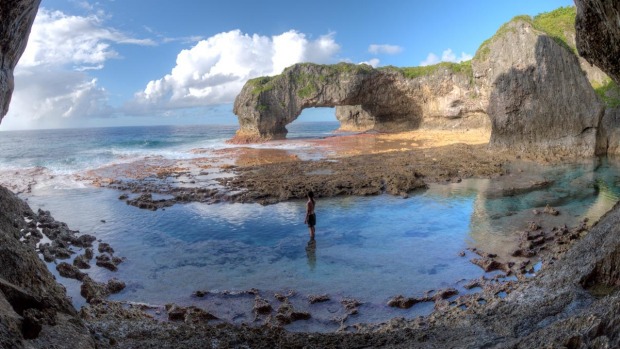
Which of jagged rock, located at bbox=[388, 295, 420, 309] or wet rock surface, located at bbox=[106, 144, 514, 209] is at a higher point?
wet rock surface, located at bbox=[106, 144, 514, 209]

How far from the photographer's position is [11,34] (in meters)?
7.84

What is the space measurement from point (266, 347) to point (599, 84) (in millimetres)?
35096

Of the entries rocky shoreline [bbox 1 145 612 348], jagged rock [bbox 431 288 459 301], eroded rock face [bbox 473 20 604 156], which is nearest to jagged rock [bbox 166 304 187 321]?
rocky shoreline [bbox 1 145 612 348]

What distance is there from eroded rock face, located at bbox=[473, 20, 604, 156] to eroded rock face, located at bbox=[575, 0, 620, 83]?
23338 mm

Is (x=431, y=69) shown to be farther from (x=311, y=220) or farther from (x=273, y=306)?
(x=273, y=306)

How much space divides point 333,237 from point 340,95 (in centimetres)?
4314

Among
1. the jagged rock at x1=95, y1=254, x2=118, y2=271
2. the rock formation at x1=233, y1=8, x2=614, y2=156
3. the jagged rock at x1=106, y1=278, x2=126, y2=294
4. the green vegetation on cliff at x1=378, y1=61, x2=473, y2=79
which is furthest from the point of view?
the green vegetation on cliff at x1=378, y1=61, x2=473, y2=79

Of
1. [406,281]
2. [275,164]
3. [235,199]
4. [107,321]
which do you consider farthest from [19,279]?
[275,164]

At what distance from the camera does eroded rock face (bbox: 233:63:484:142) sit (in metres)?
53.8

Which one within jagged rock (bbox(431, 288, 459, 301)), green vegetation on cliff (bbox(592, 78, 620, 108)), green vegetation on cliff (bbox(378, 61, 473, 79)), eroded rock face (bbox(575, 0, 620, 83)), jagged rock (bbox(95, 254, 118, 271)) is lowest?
jagged rock (bbox(431, 288, 459, 301))

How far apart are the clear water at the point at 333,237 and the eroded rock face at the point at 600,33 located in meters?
5.90

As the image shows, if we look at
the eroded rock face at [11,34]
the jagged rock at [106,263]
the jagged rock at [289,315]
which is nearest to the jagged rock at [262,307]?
the jagged rock at [289,315]

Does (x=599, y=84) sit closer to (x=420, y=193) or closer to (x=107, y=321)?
(x=420, y=193)

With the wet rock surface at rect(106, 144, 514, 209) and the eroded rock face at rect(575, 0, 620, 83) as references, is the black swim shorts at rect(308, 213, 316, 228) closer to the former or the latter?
the wet rock surface at rect(106, 144, 514, 209)
